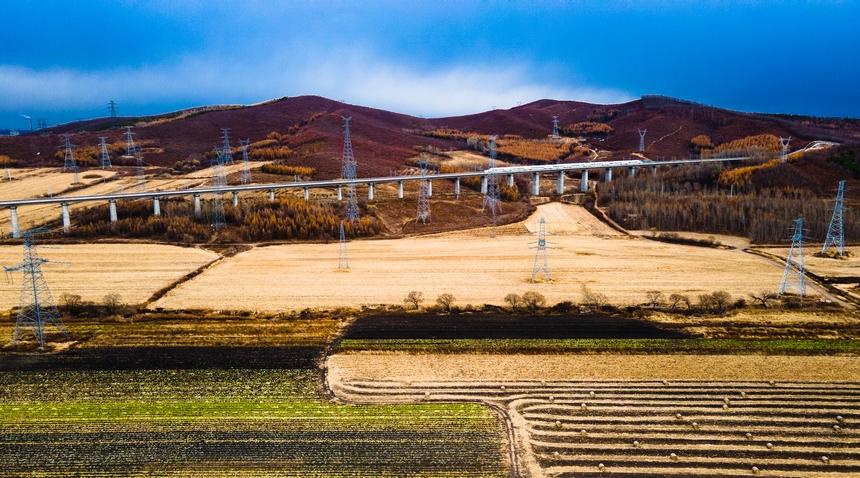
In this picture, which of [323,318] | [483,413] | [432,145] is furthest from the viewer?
[432,145]

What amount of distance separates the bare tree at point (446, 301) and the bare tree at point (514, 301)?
15.4ft

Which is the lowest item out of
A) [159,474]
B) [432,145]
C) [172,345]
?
[159,474]

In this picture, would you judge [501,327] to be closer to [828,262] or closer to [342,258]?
[342,258]

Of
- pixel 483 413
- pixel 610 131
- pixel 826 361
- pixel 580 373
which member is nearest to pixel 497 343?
pixel 580 373

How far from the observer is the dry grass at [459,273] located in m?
46.8

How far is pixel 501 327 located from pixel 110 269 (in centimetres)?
4228

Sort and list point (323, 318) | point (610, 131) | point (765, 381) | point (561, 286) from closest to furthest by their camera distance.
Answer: point (765, 381)
point (323, 318)
point (561, 286)
point (610, 131)

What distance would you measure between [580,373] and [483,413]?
788cm

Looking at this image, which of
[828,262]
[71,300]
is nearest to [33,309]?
[71,300]

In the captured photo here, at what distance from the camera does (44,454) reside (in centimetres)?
2388

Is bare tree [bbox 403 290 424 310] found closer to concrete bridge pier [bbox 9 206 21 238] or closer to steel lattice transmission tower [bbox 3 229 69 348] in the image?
steel lattice transmission tower [bbox 3 229 69 348]

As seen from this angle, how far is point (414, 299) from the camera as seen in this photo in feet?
147

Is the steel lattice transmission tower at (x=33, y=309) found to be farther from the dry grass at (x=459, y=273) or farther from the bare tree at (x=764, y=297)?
the bare tree at (x=764, y=297)

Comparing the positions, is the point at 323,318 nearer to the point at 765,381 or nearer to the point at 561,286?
the point at 561,286
